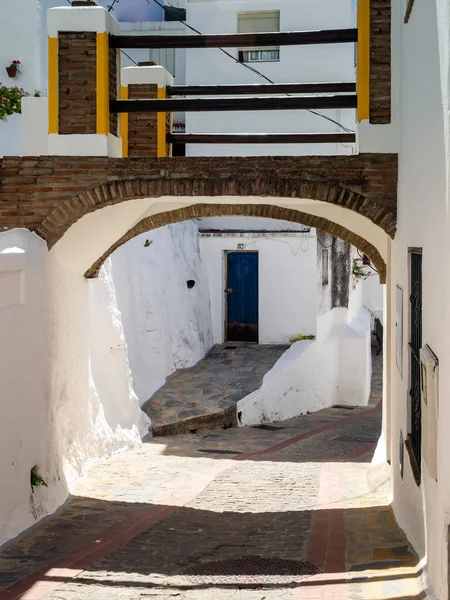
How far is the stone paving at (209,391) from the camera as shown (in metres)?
14.1

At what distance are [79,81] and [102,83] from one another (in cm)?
25

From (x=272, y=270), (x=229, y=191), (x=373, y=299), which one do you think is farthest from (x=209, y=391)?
(x=373, y=299)

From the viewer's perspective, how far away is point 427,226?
221 inches

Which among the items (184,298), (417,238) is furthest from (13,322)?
(184,298)

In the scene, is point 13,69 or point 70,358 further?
point 13,69

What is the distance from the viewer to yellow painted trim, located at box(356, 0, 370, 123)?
8.05 meters

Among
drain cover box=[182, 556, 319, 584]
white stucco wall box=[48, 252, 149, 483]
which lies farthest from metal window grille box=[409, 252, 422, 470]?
white stucco wall box=[48, 252, 149, 483]

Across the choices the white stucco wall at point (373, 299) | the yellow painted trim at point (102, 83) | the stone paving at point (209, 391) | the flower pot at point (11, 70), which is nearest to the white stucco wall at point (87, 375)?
the stone paving at point (209, 391)

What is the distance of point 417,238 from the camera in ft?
20.4

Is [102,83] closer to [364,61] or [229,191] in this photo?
[229,191]

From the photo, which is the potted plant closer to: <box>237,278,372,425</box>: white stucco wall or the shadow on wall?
the shadow on wall

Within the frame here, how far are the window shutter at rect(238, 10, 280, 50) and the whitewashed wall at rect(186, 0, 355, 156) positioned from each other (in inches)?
7.2

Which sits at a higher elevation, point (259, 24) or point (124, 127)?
point (259, 24)

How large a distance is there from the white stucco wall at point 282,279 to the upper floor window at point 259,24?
16.5 feet
